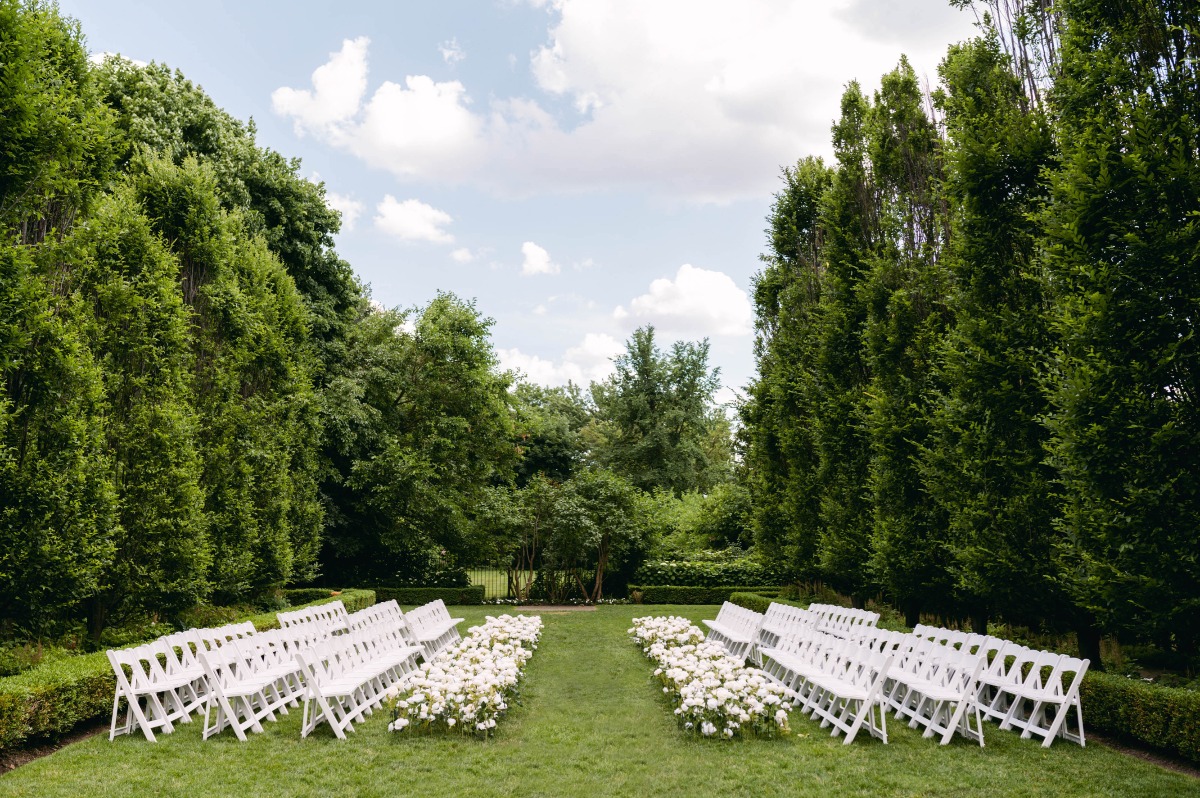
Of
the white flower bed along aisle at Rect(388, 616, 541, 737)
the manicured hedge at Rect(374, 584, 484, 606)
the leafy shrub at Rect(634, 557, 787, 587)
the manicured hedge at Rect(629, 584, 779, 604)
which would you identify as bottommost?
the manicured hedge at Rect(374, 584, 484, 606)

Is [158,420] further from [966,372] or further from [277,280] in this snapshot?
[966,372]

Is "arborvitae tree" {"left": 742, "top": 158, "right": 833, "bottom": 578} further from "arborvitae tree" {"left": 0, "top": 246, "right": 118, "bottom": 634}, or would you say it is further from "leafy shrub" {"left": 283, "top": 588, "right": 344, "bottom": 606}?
"arborvitae tree" {"left": 0, "top": 246, "right": 118, "bottom": 634}

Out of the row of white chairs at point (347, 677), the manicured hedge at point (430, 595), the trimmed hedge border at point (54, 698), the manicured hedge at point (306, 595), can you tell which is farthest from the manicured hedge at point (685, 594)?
the trimmed hedge border at point (54, 698)

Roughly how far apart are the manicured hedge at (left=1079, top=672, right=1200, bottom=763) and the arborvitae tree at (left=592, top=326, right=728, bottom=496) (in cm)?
3532

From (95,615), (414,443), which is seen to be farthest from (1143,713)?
(414,443)

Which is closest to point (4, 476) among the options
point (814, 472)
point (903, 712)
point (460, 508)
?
point (903, 712)

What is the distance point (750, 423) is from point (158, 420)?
15.4 meters

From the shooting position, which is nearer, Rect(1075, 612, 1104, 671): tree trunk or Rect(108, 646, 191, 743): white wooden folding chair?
Rect(108, 646, 191, 743): white wooden folding chair

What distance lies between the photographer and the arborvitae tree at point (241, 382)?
46.1ft

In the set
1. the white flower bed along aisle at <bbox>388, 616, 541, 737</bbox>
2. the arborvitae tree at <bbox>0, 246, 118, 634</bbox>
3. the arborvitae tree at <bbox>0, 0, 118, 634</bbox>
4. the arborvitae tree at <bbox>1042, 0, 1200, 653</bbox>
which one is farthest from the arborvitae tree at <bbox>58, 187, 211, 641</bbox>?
the arborvitae tree at <bbox>1042, 0, 1200, 653</bbox>

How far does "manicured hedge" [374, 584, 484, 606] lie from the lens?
2439 centimetres

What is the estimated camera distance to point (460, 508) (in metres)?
26.0

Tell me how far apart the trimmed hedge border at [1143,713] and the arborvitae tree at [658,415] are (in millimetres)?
35339

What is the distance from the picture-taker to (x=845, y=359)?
17.1 m
